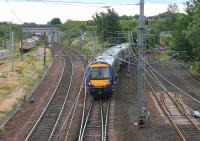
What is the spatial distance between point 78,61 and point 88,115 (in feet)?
107

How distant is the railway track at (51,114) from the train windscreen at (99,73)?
2.91 m

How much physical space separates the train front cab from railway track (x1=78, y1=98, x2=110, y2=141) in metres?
0.73

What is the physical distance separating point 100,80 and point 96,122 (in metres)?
7.28

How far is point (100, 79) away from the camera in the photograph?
116 ft

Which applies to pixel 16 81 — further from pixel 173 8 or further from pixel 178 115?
pixel 173 8

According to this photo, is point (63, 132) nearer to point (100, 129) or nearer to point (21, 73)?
point (100, 129)

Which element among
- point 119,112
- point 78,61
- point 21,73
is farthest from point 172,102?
point 78,61

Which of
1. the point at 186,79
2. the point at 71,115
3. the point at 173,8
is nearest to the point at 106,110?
the point at 71,115

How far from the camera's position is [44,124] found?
28.0 meters

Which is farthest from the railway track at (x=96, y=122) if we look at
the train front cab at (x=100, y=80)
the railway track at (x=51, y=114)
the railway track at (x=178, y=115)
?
the railway track at (x=178, y=115)

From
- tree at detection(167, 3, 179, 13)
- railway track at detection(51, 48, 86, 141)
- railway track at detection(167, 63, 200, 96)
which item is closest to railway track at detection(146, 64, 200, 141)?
railway track at detection(167, 63, 200, 96)

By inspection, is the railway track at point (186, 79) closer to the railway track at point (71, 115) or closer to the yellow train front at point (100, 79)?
the yellow train front at point (100, 79)

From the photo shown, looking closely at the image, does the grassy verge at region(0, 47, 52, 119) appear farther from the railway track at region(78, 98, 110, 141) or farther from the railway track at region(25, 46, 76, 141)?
the railway track at region(78, 98, 110, 141)

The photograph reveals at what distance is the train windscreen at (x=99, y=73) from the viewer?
3531 cm
